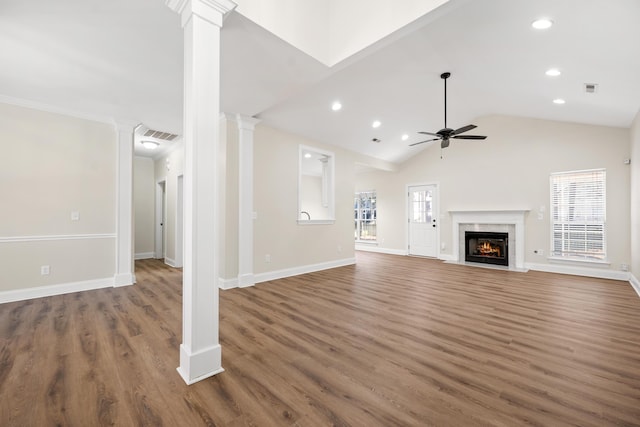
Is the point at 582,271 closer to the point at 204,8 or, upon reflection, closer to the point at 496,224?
the point at 496,224

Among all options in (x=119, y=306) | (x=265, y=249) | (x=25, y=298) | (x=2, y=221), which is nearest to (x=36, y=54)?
(x=2, y=221)

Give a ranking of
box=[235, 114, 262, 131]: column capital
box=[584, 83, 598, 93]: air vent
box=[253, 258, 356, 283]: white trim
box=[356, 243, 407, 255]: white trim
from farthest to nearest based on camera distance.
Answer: box=[356, 243, 407, 255]: white trim → box=[253, 258, 356, 283]: white trim → box=[235, 114, 262, 131]: column capital → box=[584, 83, 598, 93]: air vent

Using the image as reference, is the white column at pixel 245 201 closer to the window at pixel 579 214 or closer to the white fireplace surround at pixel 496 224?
the white fireplace surround at pixel 496 224

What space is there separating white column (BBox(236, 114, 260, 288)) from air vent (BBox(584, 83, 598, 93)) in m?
4.76

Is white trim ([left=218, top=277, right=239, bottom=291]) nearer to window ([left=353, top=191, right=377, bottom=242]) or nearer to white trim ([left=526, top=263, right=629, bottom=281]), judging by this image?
window ([left=353, top=191, right=377, bottom=242])

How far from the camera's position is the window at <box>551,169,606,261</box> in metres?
5.35

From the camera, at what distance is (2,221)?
3.71 metres

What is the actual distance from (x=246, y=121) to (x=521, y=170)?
6.11m

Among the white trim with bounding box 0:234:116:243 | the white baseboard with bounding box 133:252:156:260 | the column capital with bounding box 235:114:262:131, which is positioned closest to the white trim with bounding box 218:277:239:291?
the white trim with bounding box 0:234:116:243

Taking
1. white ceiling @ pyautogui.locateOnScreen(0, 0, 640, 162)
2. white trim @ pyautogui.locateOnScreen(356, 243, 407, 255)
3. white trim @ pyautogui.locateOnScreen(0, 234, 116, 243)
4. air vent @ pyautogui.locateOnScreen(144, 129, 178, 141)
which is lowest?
white trim @ pyautogui.locateOnScreen(356, 243, 407, 255)

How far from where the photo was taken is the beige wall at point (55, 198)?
3768 mm

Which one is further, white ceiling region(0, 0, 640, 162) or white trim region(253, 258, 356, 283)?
white trim region(253, 258, 356, 283)

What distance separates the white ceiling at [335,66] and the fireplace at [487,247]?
2.83 m

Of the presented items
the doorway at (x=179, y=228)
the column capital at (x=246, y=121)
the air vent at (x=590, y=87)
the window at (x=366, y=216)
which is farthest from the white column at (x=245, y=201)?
the window at (x=366, y=216)
